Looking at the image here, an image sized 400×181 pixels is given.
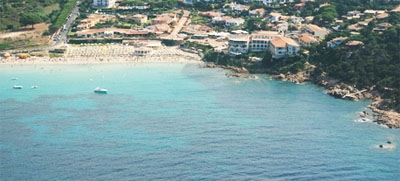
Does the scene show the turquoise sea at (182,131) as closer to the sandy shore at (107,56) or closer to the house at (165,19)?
the sandy shore at (107,56)

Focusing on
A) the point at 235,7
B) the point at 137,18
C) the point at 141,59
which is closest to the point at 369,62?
the point at 141,59

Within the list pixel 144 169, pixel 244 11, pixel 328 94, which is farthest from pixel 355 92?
pixel 244 11

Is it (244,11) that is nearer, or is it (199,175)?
(199,175)

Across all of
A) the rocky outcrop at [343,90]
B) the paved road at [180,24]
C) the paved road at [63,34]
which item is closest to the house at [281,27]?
the paved road at [180,24]

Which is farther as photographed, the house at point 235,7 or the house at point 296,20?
the house at point 235,7

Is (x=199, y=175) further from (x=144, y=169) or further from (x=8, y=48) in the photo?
(x=8, y=48)

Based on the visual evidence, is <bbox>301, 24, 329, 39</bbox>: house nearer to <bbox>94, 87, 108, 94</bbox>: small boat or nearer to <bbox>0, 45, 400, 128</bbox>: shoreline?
<bbox>0, 45, 400, 128</bbox>: shoreline

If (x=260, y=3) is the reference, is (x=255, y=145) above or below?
below
